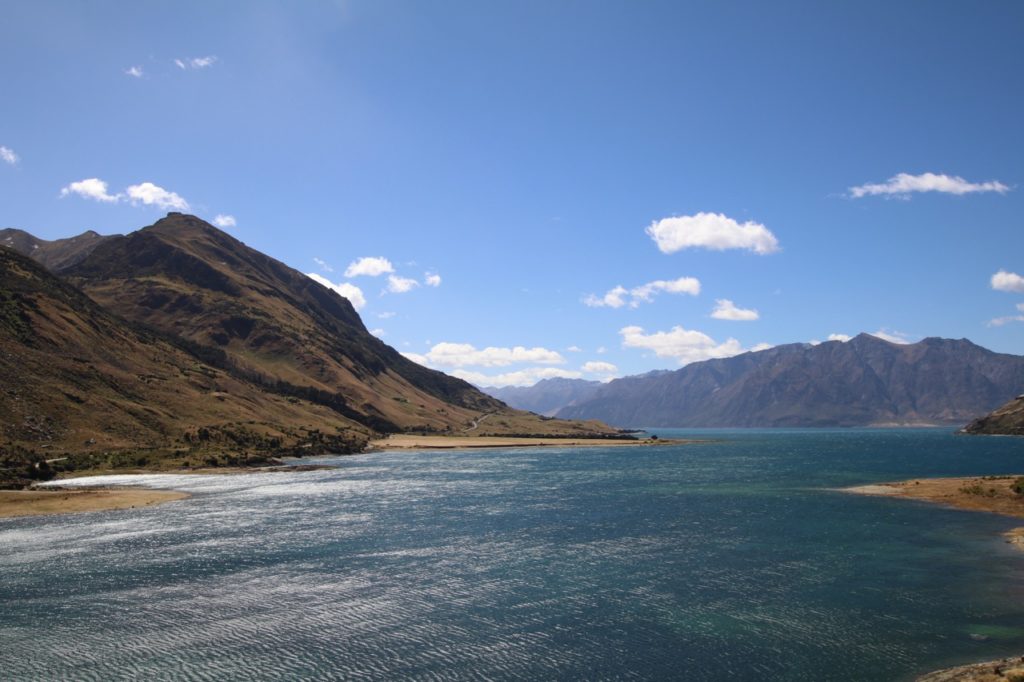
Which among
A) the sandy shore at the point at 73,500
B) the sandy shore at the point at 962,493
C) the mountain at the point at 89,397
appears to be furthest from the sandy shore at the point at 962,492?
the mountain at the point at 89,397

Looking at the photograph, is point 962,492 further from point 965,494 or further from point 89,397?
point 89,397

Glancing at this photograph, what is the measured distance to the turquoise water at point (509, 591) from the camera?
34750 millimetres

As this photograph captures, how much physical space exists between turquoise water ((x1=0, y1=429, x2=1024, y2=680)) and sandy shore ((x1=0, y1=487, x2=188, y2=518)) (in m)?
5.06

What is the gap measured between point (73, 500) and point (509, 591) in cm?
6844

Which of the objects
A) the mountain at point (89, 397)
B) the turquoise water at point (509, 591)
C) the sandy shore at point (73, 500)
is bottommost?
the turquoise water at point (509, 591)

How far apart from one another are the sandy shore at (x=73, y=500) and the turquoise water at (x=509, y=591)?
5056 millimetres

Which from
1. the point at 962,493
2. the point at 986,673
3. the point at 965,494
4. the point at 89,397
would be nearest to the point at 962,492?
the point at 962,493

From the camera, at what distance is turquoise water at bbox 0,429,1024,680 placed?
3475 cm

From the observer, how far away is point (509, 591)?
47844 millimetres

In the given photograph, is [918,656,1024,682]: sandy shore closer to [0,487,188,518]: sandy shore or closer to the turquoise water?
the turquoise water

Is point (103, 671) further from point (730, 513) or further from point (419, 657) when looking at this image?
point (730, 513)

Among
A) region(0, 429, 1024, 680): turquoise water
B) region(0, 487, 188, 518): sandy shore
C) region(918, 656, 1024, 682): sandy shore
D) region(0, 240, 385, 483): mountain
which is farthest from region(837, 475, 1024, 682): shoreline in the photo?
region(0, 240, 385, 483): mountain

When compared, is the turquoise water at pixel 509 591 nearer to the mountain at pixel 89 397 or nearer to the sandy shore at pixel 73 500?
the sandy shore at pixel 73 500

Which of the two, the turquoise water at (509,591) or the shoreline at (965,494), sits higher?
the shoreline at (965,494)
